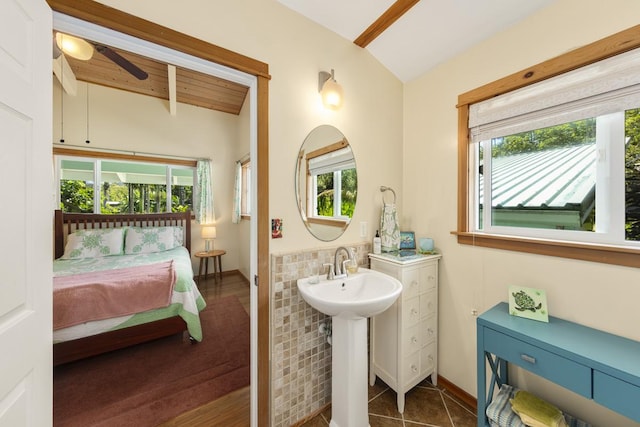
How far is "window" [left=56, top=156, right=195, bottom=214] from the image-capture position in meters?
3.50

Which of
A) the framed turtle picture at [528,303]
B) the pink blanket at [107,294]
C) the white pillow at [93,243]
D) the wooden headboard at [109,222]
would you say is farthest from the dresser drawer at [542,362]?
the white pillow at [93,243]

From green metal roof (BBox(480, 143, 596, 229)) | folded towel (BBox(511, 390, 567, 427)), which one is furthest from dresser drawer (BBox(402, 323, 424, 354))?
green metal roof (BBox(480, 143, 596, 229))

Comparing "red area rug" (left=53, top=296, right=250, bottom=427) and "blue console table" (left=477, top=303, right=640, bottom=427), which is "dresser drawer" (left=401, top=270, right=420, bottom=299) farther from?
"red area rug" (left=53, top=296, right=250, bottom=427)

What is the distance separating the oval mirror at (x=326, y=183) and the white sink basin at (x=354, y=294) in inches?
13.1

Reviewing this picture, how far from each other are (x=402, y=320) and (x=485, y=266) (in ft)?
2.22

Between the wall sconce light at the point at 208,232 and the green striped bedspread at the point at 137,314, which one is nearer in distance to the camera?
the green striped bedspread at the point at 137,314

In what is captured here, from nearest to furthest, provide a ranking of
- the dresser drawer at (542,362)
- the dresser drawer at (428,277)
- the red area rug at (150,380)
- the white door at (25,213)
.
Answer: the white door at (25,213)
the dresser drawer at (542,362)
the red area rug at (150,380)
the dresser drawer at (428,277)

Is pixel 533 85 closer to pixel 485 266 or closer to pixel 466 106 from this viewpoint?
pixel 466 106

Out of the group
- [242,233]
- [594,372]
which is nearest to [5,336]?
[594,372]

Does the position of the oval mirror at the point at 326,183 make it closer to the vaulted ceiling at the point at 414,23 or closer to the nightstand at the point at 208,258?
the vaulted ceiling at the point at 414,23

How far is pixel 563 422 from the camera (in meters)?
1.13

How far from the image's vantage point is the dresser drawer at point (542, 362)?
0.98 meters

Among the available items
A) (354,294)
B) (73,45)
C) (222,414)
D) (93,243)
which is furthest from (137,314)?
(73,45)

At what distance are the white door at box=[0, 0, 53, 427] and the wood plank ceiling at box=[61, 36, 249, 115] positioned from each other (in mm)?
2578
